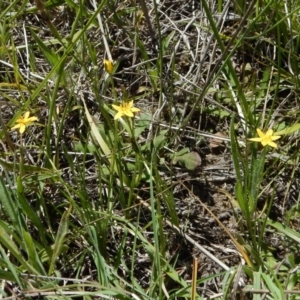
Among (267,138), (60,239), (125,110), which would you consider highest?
(125,110)

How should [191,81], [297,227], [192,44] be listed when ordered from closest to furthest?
[297,227]
[191,81]
[192,44]

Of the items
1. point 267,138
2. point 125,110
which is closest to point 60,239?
point 125,110

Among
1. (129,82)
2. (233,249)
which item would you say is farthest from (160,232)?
(129,82)

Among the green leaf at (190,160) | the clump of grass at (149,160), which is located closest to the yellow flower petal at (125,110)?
the clump of grass at (149,160)

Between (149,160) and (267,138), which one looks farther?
(149,160)

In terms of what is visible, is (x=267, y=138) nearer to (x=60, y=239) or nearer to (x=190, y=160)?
(x=190, y=160)

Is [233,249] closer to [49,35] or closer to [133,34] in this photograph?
[133,34]

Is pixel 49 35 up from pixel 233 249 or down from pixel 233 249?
up

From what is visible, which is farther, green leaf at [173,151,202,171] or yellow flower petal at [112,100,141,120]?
green leaf at [173,151,202,171]

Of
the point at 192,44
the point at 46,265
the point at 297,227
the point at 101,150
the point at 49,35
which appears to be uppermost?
the point at 49,35

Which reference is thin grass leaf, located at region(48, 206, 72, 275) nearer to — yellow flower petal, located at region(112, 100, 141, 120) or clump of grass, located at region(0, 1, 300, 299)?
clump of grass, located at region(0, 1, 300, 299)

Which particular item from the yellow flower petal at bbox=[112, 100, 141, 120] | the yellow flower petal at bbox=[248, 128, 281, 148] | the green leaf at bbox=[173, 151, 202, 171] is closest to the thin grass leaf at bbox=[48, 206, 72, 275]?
the yellow flower petal at bbox=[112, 100, 141, 120]
